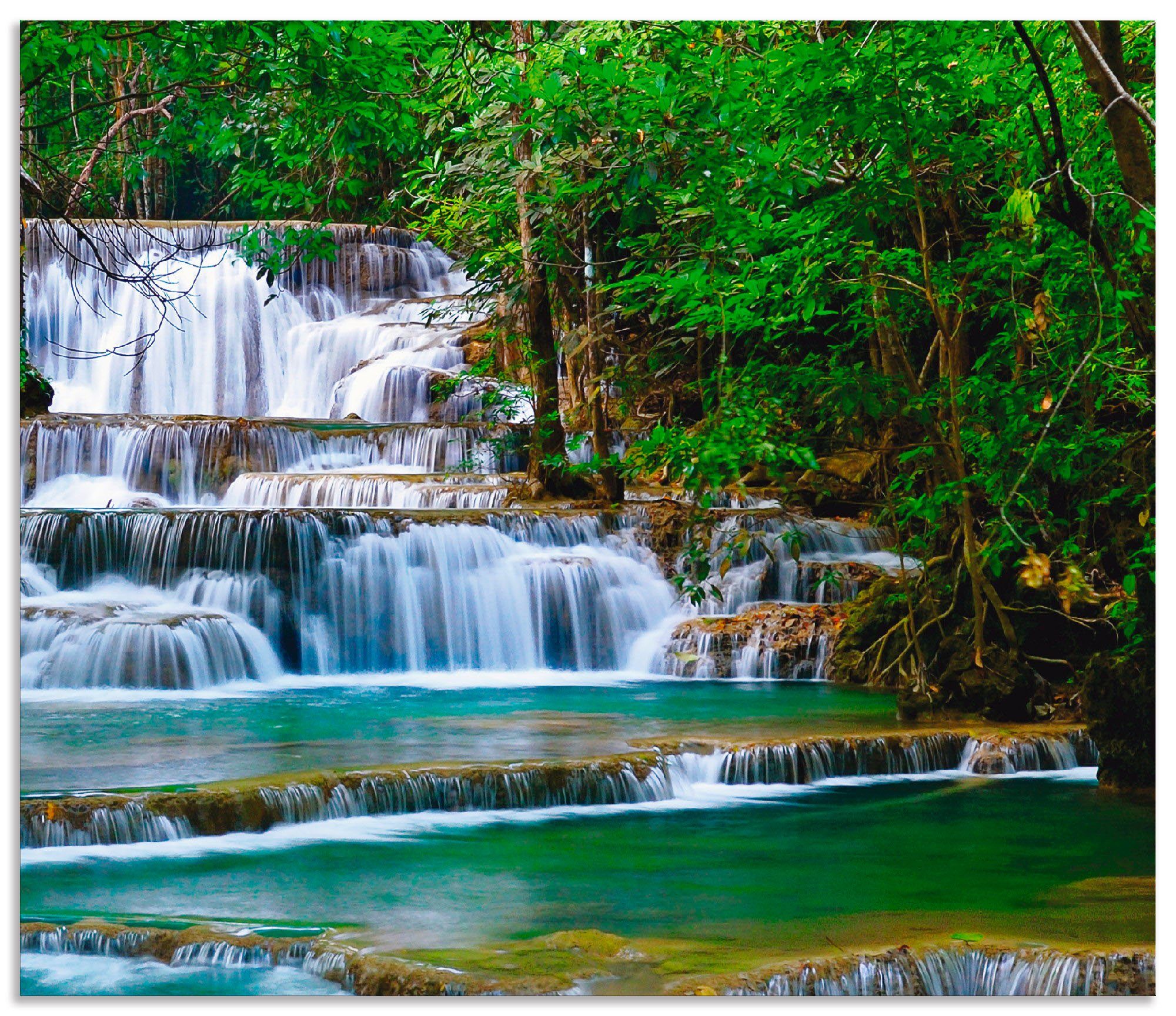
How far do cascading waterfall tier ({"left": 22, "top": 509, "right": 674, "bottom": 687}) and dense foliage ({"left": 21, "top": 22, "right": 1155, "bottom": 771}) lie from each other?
1.85 m

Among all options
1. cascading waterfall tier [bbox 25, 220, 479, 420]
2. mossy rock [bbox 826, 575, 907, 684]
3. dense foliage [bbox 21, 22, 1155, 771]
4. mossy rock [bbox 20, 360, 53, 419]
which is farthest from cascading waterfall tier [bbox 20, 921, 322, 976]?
cascading waterfall tier [bbox 25, 220, 479, 420]

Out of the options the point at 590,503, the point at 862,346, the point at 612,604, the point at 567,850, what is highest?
the point at 862,346

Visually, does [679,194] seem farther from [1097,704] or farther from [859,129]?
[1097,704]

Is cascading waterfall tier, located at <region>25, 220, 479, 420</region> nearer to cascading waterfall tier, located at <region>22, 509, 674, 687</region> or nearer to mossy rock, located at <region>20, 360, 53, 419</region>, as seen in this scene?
mossy rock, located at <region>20, 360, 53, 419</region>

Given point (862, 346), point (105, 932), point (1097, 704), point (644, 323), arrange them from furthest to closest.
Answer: point (644, 323) < point (862, 346) < point (1097, 704) < point (105, 932)

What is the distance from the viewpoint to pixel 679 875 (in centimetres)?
428

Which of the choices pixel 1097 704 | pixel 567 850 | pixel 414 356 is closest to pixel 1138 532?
pixel 1097 704

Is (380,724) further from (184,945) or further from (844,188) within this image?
(844,188)

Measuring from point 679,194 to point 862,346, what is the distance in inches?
205

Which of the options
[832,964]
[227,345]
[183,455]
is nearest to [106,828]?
[832,964]

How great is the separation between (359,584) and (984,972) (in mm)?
5313

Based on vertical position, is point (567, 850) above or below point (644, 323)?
below

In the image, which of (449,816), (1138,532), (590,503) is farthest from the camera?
(590,503)

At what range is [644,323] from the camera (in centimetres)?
1115
